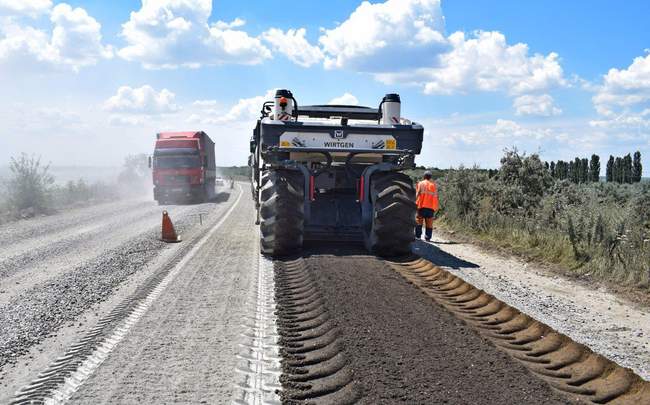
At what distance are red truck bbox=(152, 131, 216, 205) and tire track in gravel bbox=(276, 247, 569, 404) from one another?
22419mm

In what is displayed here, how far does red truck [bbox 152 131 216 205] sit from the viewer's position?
1150 inches

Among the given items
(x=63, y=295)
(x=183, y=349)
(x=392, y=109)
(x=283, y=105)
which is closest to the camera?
(x=183, y=349)

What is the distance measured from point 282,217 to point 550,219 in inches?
276

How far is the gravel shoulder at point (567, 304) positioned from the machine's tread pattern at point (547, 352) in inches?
13.5

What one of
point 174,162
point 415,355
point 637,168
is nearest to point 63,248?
point 415,355

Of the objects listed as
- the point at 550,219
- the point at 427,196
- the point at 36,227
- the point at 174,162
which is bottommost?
the point at 36,227

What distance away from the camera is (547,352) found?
5586 mm

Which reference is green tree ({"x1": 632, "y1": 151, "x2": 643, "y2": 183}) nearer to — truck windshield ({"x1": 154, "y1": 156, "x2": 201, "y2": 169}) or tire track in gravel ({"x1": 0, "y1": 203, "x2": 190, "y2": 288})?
truck windshield ({"x1": 154, "y1": 156, "x2": 201, "y2": 169})

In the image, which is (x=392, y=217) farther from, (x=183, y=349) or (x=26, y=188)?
(x=26, y=188)

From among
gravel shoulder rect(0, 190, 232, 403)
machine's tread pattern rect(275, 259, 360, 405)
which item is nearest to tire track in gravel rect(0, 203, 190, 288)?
gravel shoulder rect(0, 190, 232, 403)

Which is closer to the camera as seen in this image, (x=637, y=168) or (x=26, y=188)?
(x=26, y=188)

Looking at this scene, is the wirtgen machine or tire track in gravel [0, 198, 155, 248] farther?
tire track in gravel [0, 198, 155, 248]

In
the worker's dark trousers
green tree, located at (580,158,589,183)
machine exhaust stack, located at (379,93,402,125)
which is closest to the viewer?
machine exhaust stack, located at (379,93,402,125)

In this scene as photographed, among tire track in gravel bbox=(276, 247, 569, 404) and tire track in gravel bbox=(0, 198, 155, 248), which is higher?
tire track in gravel bbox=(276, 247, 569, 404)
